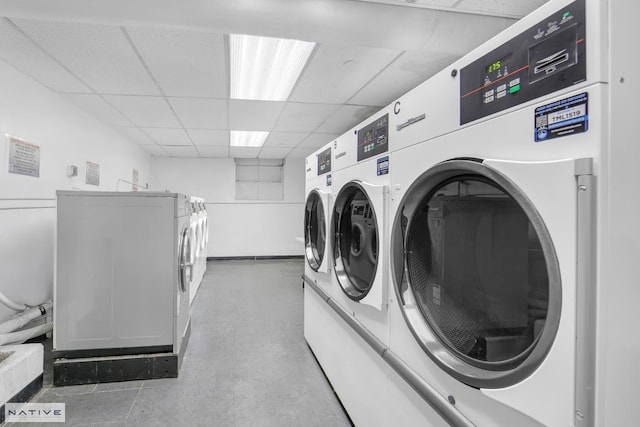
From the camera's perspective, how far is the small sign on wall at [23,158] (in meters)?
2.67

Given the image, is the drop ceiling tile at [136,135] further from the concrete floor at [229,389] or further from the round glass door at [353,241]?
the round glass door at [353,241]

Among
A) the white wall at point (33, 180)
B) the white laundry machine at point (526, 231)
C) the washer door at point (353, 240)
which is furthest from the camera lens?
the white wall at point (33, 180)

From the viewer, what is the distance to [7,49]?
2396 millimetres

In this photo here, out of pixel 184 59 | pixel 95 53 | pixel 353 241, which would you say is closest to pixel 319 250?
pixel 353 241

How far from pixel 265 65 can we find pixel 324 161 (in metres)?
1.02

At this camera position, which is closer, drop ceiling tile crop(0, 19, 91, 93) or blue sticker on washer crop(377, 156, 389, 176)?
blue sticker on washer crop(377, 156, 389, 176)

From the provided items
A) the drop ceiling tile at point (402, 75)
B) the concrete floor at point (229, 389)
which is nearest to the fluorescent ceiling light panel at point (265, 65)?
the drop ceiling tile at point (402, 75)

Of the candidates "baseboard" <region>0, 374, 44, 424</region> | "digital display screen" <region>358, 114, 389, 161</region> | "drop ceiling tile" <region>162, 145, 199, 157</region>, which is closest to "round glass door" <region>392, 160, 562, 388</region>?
"digital display screen" <region>358, 114, 389, 161</region>

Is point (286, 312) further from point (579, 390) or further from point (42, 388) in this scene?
point (579, 390)

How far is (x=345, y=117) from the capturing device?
4184mm

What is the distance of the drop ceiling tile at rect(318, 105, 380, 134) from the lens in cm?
385

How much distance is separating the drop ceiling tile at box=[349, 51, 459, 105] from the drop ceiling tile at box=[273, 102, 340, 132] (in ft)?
1.44

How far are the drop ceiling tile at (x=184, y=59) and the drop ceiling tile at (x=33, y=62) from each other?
753 millimetres

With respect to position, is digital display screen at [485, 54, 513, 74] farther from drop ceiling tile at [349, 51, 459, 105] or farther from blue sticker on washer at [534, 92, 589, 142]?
drop ceiling tile at [349, 51, 459, 105]
